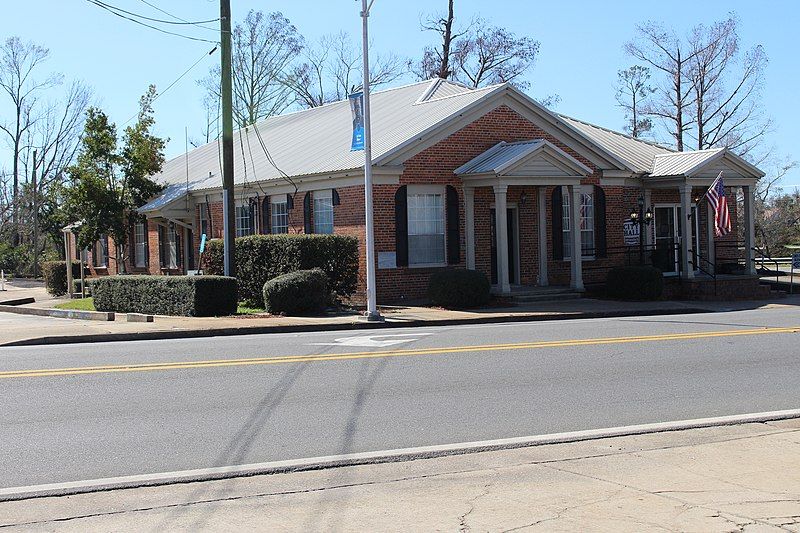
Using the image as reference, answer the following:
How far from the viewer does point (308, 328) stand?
20078mm

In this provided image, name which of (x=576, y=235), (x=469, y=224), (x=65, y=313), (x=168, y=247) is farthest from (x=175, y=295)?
(x=168, y=247)

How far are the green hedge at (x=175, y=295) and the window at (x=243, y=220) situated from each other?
6.10m

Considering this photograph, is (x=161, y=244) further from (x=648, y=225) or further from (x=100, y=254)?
(x=648, y=225)

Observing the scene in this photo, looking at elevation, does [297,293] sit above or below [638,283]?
above

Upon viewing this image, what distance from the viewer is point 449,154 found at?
2620 cm

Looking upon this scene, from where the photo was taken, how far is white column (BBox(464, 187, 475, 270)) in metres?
26.0

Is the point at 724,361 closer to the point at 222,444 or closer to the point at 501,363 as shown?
the point at 501,363

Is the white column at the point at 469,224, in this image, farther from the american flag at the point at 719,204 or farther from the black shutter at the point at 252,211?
the black shutter at the point at 252,211

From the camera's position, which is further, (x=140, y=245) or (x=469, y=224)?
(x=140, y=245)

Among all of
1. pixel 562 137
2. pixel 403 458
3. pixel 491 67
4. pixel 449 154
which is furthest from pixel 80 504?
pixel 491 67

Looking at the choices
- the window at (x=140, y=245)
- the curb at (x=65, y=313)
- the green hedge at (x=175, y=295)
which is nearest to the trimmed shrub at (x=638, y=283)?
the green hedge at (x=175, y=295)

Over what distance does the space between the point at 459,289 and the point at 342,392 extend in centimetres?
1249

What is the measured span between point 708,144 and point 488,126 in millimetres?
30814

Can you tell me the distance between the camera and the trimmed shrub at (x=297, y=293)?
22219 millimetres
